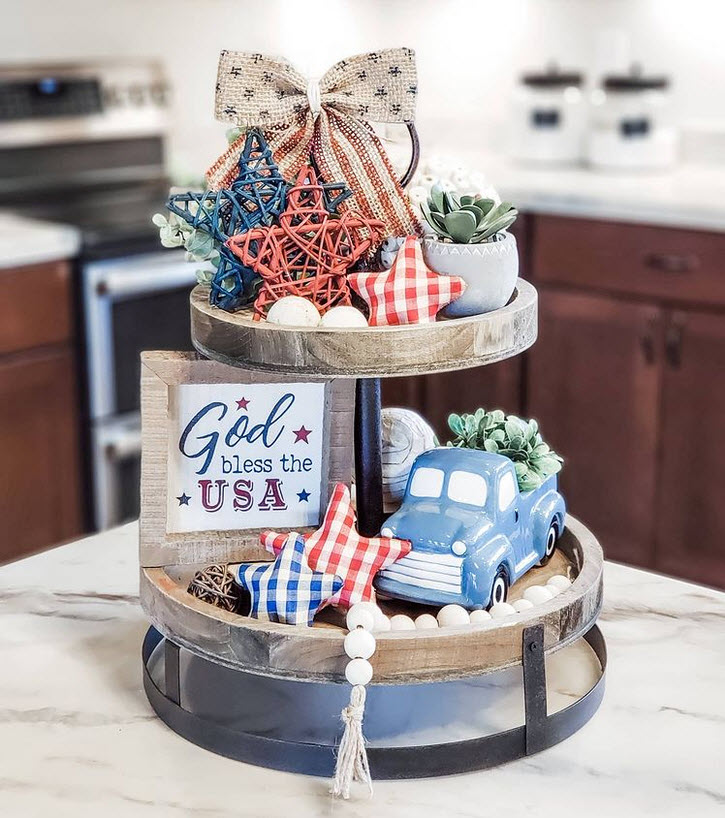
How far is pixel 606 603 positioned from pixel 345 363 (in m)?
0.41

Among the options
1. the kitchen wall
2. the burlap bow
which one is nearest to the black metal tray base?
the burlap bow

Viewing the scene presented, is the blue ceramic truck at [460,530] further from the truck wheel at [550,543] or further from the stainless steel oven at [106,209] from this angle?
the stainless steel oven at [106,209]

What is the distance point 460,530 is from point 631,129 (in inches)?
87.6

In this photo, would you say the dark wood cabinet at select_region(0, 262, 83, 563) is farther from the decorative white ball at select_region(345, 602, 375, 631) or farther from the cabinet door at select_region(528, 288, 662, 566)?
the decorative white ball at select_region(345, 602, 375, 631)

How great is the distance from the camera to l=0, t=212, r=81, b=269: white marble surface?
2383 mm

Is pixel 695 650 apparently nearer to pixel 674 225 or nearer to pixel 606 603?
pixel 606 603

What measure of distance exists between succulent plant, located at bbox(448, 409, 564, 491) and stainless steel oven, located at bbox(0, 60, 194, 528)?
1610mm

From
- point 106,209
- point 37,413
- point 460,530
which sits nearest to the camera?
point 460,530

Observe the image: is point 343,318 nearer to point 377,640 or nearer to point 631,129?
point 377,640

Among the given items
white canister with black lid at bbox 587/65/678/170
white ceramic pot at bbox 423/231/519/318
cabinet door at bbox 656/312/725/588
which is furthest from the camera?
white canister with black lid at bbox 587/65/678/170

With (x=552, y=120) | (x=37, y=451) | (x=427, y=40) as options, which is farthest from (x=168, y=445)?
(x=427, y=40)

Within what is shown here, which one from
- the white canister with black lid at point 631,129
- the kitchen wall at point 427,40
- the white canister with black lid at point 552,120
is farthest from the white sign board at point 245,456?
the white canister with black lid at point 552,120

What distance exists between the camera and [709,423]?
252 centimetres

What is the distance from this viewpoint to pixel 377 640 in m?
0.84
